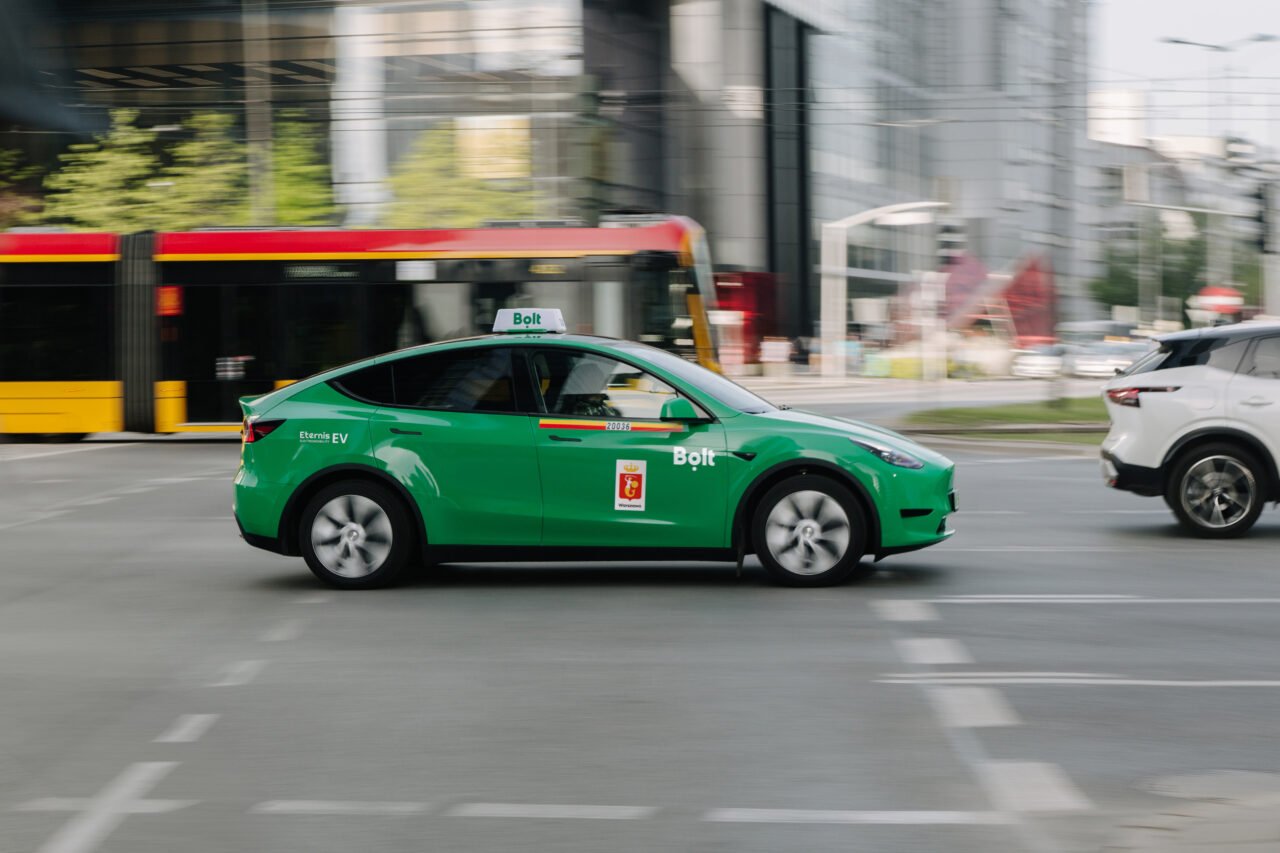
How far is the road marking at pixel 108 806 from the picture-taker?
4559 millimetres

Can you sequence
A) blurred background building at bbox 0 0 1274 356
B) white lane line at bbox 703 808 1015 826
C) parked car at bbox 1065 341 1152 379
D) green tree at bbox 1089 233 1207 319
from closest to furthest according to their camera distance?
white lane line at bbox 703 808 1015 826 < blurred background building at bbox 0 0 1274 356 < parked car at bbox 1065 341 1152 379 < green tree at bbox 1089 233 1207 319

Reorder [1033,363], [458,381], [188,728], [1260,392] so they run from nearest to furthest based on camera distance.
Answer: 1. [188,728]
2. [458,381]
3. [1260,392]
4. [1033,363]

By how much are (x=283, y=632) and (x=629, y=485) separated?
6.89ft

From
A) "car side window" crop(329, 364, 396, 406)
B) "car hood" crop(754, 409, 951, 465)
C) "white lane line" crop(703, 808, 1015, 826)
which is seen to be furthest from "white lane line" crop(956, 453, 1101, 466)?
"white lane line" crop(703, 808, 1015, 826)

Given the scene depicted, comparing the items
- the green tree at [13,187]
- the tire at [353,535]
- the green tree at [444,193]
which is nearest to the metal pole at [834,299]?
the green tree at [444,193]

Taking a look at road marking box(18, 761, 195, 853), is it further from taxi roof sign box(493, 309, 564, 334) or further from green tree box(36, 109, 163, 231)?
green tree box(36, 109, 163, 231)

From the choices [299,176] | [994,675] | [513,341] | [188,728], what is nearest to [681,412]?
[513,341]

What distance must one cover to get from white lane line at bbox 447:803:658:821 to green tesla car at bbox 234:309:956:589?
13.9 ft

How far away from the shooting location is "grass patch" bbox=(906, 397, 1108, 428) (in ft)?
85.7

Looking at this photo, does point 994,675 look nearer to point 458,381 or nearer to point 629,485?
point 629,485

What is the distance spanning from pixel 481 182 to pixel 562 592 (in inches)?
1375

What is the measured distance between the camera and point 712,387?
30.8ft

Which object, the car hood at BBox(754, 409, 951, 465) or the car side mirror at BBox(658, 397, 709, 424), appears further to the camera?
the car hood at BBox(754, 409, 951, 465)

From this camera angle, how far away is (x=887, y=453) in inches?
357
